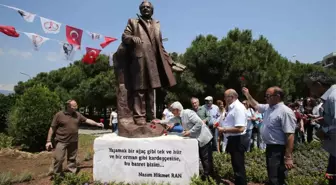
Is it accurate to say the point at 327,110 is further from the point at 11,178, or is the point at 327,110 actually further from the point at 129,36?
the point at 11,178

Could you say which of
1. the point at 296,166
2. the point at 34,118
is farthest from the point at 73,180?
the point at 34,118

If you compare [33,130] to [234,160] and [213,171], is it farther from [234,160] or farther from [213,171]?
[234,160]

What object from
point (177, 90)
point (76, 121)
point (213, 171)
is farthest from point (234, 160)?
point (177, 90)

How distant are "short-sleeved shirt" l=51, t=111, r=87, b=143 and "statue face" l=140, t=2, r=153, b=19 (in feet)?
9.13

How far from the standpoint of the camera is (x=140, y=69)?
16.9 ft

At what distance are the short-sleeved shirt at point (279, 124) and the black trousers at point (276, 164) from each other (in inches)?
4.1

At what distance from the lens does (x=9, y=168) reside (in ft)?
27.0

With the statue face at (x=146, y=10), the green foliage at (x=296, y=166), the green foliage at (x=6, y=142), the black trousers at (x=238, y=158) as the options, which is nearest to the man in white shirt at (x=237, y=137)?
the black trousers at (x=238, y=158)

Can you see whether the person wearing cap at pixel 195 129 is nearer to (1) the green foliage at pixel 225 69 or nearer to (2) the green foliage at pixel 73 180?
(2) the green foliage at pixel 73 180

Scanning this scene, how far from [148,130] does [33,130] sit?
7.85 m

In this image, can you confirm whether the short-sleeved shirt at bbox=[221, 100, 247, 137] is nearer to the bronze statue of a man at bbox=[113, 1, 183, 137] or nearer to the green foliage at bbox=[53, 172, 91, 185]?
the bronze statue of a man at bbox=[113, 1, 183, 137]

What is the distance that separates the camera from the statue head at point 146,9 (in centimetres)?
532

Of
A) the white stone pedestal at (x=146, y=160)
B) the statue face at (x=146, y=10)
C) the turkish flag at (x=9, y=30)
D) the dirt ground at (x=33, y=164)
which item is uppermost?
the turkish flag at (x=9, y=30)

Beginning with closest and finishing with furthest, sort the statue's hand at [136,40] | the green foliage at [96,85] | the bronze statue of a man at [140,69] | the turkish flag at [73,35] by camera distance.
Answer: the statue's hand at [136,40] < the bronze statue of a man at [140,69] < the turkish flag at [73,35] < the green foliage at [96,85]
